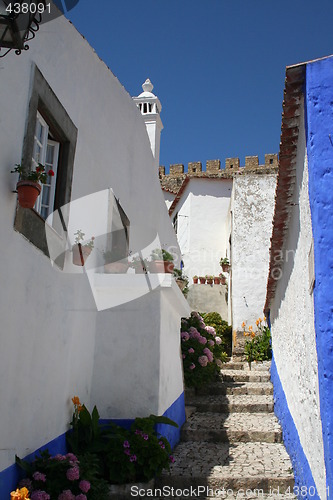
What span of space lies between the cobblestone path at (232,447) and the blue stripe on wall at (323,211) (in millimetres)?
2113

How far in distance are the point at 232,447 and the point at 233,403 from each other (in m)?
1.68

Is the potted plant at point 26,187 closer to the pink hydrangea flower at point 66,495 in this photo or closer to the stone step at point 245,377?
the pink hydrangea flower at point 66,495

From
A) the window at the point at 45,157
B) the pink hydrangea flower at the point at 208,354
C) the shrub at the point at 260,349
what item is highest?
the window at the point at 45,157

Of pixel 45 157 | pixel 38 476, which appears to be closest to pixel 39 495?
pixel 38 476

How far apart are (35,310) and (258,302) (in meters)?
10.9

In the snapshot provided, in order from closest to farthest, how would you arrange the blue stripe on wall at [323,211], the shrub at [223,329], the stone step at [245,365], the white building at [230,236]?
1. the blue stripe on wall at [323,211]
2. the stone step at [245,365]
3. the shrub at [223,329]
4. the white building at [230,236]

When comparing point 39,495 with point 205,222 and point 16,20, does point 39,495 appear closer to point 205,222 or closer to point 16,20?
point 16,20

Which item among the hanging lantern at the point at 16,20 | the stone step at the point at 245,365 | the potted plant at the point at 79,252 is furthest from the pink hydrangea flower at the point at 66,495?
the stone step at the point at 245,365

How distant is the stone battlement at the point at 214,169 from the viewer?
38781 mm

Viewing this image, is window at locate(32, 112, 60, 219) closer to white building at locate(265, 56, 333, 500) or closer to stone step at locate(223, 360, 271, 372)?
white building at locate(265, 56, 333, 500)

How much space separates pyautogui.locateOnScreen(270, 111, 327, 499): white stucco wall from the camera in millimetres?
4477

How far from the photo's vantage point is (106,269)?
22.4 feet

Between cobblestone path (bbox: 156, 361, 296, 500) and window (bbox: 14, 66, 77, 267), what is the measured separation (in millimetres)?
3015

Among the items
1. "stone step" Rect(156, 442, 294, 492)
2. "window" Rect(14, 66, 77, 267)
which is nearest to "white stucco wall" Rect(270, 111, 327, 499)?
"stone step" Rect(156, 442, 294, 492)
